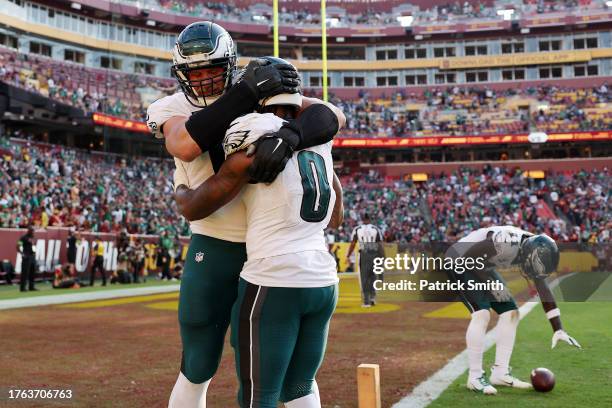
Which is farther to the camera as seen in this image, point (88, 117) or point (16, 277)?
point (88, 117)

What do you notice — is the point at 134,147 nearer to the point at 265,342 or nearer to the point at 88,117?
the point at 88,117

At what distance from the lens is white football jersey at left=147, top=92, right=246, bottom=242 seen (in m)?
2.82

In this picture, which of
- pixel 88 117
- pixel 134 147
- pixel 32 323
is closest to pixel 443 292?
pixel 32 323

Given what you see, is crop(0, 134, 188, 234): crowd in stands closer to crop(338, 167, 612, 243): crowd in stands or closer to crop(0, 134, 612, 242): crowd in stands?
crop(0, 134, 612, 242): crowd in stands

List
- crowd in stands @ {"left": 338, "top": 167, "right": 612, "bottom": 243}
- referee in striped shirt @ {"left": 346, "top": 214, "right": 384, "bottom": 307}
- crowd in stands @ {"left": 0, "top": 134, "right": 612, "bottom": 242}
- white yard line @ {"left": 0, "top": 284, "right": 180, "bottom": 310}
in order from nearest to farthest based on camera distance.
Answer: white yard line @ {"left": 0, "top": 284, "right": 180, "bottom": 310}
referee in striped shirt @ {"left": 346, "top": 214, "right": 384, "bottom": 307}
crowd in stands @ {"left": 0, "top": 134, "right": 612, "bottom": 242}
crowd in stands @ {"left": 338, "top": 167, "right": 612, "bottom": 243}

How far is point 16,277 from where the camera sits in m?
17.8

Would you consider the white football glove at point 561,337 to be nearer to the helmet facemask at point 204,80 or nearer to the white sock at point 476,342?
the white sock at point 476,342

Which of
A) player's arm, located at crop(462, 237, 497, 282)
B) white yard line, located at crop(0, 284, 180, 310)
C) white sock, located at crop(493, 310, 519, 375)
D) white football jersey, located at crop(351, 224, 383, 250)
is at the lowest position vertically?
white yard line, located at crop(0, 284, 180, 310)

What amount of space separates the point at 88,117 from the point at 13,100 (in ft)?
20.0

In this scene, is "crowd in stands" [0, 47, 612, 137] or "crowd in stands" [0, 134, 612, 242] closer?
"crowd in stands" [0, 134, 612, 242]

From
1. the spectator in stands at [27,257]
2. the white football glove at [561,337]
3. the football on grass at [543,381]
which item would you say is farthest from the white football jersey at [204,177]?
the spectator in stands at [27,257]

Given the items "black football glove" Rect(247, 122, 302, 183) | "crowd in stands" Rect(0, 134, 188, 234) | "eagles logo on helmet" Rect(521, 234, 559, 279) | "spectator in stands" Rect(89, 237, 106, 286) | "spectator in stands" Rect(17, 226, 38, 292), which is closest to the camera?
"black football glove" Rect(247, 122, 302, 183)

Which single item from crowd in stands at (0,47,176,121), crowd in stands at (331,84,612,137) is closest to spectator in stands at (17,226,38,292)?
crowd in stands at (0,47,176,121)

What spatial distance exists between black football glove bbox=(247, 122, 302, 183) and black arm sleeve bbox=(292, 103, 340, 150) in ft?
0.28
